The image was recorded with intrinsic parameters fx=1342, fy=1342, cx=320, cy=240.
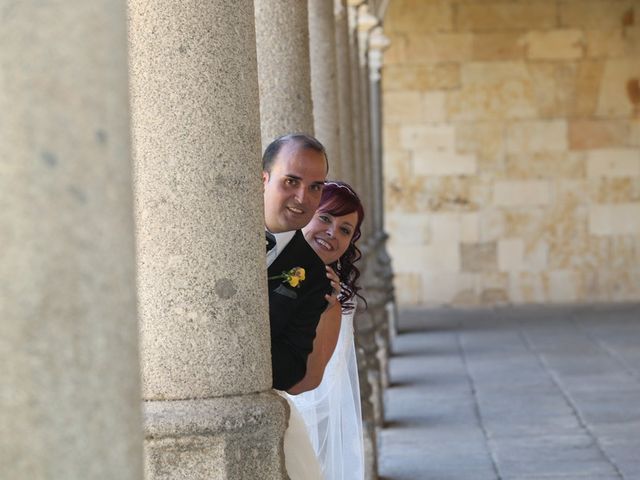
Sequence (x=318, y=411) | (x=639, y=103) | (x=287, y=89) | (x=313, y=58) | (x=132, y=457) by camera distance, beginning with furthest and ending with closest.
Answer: (x=639, y=103)
(x=313, y=58)
(x=287, y=89)
(x=318, y=411)
(x=132, y=457)

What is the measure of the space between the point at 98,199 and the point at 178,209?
5.18ft

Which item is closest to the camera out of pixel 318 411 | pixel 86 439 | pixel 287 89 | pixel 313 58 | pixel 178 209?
pixel 86 439

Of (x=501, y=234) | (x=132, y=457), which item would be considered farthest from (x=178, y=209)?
(x=501, y=234)

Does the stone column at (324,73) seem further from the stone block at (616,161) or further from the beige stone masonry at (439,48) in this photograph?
the stone block at (616,161)

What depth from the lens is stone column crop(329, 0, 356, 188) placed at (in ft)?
29.4

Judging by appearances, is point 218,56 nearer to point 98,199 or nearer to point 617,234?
point 98,199

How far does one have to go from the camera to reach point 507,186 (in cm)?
1867

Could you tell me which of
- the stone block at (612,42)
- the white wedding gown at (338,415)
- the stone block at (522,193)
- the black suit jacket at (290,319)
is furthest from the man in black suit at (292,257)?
the stone block at (612,42)

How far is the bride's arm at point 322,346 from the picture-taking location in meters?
3.55

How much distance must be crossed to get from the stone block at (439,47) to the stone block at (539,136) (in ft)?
4.09

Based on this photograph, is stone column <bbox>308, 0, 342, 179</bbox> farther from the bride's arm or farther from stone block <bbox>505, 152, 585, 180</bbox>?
stone block <bbox>505, 152, 585, 180</bbox>

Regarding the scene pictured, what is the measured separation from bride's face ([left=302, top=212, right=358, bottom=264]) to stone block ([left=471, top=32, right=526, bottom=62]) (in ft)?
49.1

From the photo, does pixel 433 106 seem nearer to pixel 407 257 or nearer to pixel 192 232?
pixel 407 257

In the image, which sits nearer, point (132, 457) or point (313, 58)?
point (132, 457)
